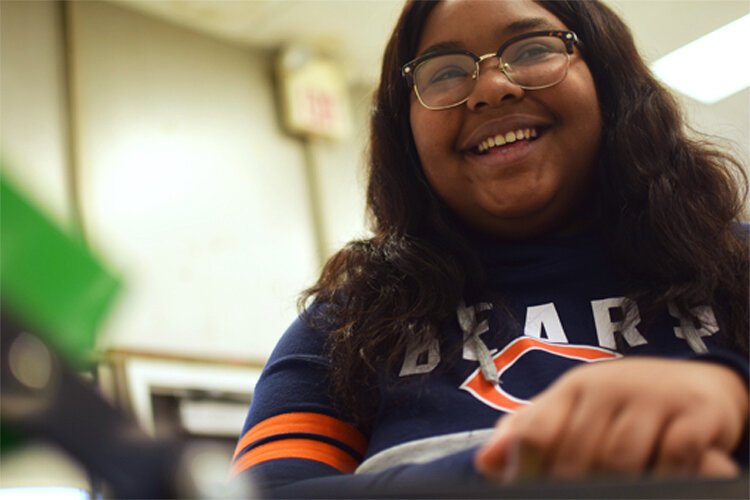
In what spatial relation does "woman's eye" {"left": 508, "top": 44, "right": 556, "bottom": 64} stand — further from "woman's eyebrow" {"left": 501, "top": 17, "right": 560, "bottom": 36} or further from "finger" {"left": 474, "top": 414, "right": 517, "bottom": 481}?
"finger" {"left": 474, "top": 414, "right": 517, "bottom": 481}

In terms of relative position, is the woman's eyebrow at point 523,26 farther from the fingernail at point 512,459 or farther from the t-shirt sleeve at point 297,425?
the fingernail at point 512,459

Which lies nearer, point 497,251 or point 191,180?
point 497,251

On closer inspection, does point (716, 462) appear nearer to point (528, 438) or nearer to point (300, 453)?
point (528, 438)

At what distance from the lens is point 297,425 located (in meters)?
0.67

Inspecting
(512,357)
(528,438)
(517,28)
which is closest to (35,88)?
(517,28)

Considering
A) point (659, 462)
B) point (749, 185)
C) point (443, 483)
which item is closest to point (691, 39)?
point (749, 185)

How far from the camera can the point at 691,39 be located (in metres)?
1.16

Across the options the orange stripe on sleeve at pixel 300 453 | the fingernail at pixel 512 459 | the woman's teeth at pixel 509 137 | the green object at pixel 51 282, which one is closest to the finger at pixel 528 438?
the fingernail at pixel 512 459

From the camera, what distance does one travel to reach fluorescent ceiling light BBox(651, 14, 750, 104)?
1111 mm

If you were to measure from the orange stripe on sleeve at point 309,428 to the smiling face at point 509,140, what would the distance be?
0.72 feet

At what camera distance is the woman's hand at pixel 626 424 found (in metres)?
0.35

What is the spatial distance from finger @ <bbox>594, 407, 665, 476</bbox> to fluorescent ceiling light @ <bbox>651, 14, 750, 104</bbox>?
0.77 m

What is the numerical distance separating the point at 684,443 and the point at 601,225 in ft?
1.34

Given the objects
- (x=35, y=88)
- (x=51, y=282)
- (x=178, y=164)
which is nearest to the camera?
(x=51, y=282)
